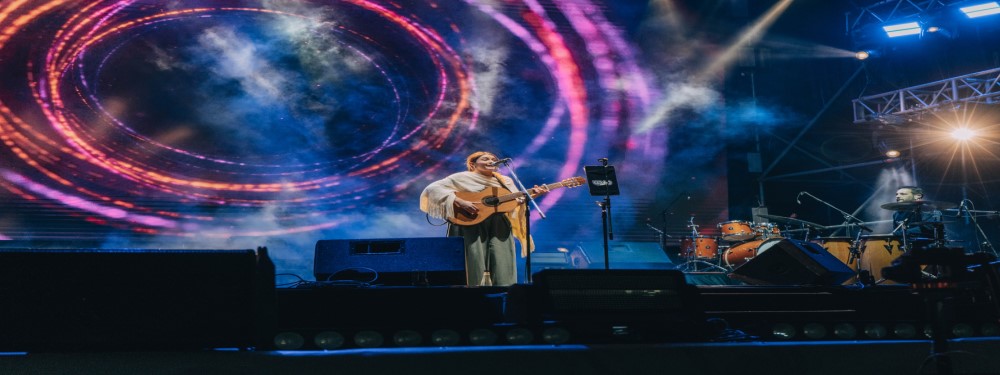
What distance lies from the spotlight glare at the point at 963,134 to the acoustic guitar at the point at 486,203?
727 centimetres

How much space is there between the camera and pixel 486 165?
5.86 m

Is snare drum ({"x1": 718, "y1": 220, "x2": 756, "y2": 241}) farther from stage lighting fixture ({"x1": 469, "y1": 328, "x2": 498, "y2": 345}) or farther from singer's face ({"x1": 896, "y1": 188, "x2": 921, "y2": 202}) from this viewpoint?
stage lighting fixture ({"x1": 469, "y1": 328, "x2": 498, "y2": 345})

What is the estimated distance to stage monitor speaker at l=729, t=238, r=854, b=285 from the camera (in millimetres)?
4098

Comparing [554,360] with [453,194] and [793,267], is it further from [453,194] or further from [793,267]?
[453,194]

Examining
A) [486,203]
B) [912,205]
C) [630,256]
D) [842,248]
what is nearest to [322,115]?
[486,203]

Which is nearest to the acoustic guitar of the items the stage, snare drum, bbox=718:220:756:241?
the stage

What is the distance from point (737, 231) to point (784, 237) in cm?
58

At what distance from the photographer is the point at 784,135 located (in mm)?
9914

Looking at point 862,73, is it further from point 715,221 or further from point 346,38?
point 346,38

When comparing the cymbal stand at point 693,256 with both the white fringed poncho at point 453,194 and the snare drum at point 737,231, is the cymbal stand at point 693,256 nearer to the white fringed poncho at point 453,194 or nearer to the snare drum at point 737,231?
the snare drum at point 737,231

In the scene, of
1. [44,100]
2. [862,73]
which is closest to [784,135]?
[862,73]

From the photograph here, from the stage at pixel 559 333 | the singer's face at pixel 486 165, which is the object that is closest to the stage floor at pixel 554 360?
the stage at pixel 559 333

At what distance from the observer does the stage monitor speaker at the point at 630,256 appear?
25.4 ft

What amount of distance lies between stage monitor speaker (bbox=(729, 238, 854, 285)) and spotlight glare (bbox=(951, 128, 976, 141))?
Answer: 22.6 ft
